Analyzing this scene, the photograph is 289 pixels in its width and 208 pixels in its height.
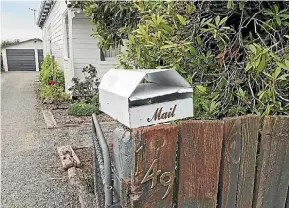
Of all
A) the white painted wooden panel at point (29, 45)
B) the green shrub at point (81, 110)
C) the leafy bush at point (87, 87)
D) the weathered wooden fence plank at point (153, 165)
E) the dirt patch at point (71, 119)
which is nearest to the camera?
the weathered wooden fence plank at point (153, 165)

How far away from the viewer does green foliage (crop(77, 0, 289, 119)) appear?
4.91 ft

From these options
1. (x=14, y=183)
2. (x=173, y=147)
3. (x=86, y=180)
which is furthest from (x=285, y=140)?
(x=14, y=183)

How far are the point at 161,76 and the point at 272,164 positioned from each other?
0.61 metres

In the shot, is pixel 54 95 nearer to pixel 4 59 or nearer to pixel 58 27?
pixel 58 27

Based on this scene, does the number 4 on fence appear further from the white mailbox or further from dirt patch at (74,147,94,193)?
dirt patch at (74,147,94,193)

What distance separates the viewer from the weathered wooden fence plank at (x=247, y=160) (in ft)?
4.01

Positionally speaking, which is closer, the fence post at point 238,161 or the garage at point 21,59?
the fence post at point 238,161

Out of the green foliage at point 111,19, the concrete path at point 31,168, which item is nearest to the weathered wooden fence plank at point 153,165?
the green foliage at point 111,19

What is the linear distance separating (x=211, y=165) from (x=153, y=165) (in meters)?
0.25

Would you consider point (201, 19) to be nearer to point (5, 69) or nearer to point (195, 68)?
point (195, 68)

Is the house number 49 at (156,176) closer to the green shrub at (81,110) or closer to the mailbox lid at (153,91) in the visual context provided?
the mailbox lid at (153,91)

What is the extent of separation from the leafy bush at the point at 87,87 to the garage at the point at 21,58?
64.4 feet

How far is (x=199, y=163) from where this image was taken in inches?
46.6

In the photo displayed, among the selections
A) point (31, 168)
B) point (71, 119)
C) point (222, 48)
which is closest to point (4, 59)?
point (71, 119)
